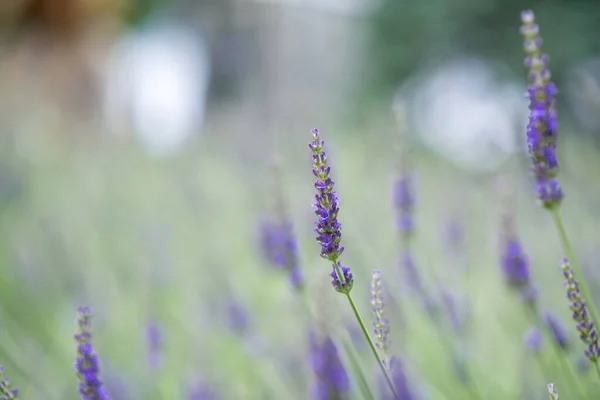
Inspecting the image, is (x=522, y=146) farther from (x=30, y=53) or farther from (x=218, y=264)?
(x=30, y=53)

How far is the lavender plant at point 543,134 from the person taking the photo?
2.95ft

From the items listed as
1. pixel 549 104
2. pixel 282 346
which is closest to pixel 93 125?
pixel 282 346

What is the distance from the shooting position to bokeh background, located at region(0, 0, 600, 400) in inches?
78.3

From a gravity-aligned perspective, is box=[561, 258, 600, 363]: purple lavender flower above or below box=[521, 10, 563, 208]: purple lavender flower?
below

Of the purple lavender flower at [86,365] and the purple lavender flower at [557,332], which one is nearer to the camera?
the purple lavender flower at [86,365]

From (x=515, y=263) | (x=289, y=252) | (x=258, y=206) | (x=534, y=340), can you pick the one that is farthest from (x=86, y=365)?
(x=258, y=206)

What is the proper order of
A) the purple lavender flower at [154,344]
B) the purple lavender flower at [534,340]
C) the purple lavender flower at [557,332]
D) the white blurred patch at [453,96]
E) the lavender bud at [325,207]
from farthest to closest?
1. the white blurred patch at [453,96]
2. the purple lavender flower at [154,344]
3. the purple lavender flower at [534,340]
4. the purple lavender flower at [557,332]
5. the lavender bud at [325,207]

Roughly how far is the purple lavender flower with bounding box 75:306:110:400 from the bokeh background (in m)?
0.35

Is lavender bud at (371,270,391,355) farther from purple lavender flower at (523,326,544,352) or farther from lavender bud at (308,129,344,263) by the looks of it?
purple lavender flower at (523,326,544,352)

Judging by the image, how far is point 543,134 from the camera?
100 centimetres

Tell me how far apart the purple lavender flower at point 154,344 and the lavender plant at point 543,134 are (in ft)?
3.58

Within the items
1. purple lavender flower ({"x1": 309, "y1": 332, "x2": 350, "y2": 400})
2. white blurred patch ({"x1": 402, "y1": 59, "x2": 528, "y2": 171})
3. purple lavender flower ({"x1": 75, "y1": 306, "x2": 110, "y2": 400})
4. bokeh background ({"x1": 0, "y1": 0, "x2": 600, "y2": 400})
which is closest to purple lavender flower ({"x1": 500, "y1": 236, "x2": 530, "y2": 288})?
bokeh background ({"x1": 0, "y1": 0, "x2": 600, "y2": 400})

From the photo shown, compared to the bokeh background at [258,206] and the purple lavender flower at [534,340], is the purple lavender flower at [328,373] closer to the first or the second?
the bokeh background at [258,206]

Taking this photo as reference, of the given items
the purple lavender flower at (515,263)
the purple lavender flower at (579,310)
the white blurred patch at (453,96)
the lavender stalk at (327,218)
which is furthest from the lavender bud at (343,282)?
the white blurred patch at (453,96)
